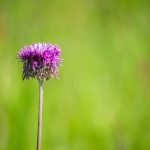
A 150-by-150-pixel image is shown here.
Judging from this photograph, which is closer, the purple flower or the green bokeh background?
the purple flower

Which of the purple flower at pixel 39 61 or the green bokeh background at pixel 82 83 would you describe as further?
the green bokeh background at pixel 82 83

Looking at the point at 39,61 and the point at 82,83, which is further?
the point at 82,83

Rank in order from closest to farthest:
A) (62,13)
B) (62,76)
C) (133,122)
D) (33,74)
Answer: (33,74), (133,122), (62,76), (62,13)

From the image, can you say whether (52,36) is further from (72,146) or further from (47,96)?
(72,146)

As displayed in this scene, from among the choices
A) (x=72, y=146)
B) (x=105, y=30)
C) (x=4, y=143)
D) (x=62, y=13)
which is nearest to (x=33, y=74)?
(x=4, y=143)
